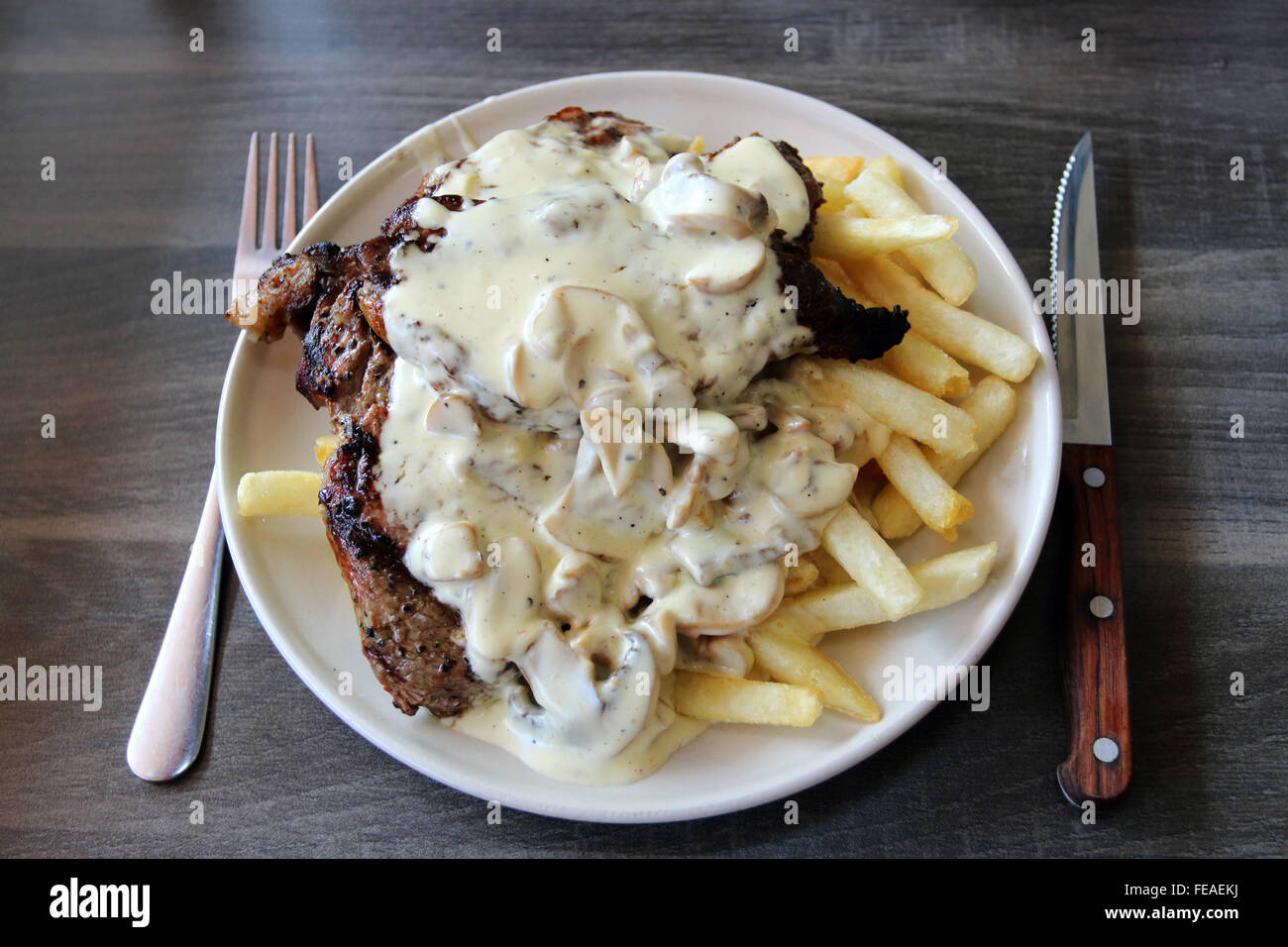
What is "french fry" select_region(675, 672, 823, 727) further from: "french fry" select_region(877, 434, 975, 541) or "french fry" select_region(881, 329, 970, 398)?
"french fry" select_region(881, 329, 970, 398)

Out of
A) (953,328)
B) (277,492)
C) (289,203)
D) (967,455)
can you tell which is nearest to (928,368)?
(953,328)

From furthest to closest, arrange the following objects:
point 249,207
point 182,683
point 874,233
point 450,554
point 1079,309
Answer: point 249,207
point 1079,309
point 182,683
point 874,233
point 450,554

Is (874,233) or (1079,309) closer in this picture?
(874,233)

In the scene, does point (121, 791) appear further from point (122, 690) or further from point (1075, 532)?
point (1075, 532)

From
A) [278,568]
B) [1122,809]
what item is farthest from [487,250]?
[1122,809]

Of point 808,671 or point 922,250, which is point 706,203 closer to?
point 922,250

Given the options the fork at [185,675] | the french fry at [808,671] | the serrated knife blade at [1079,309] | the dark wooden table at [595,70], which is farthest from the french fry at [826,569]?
the fork at [185,675]
